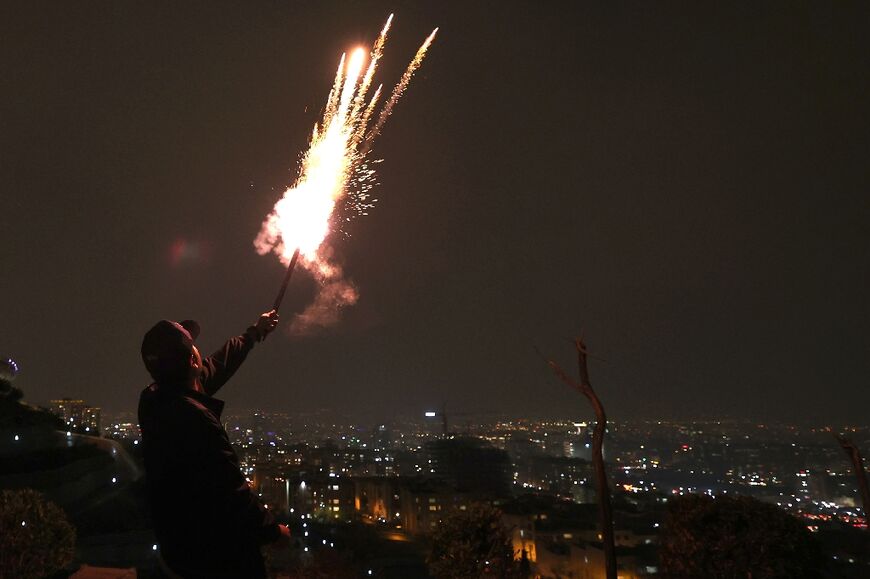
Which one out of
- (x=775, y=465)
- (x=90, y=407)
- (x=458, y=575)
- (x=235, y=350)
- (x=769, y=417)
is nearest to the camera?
(x=235, y=350)

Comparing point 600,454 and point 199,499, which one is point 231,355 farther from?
point 600,454

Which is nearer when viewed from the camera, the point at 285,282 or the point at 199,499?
the point at 199,499

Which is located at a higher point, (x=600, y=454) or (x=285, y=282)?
(x=285, y=282)

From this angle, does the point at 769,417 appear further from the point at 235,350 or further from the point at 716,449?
the point at 235,350

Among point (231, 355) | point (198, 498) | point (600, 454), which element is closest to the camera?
point (198, 498)

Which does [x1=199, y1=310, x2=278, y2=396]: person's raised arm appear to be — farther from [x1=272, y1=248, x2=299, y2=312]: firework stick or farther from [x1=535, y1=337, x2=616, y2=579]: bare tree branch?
[x1=535, y1=337, x2=616, y2=579]: bare tree branch

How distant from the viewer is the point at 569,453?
4021 inches

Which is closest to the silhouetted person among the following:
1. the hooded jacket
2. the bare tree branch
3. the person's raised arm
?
the hooded jacket

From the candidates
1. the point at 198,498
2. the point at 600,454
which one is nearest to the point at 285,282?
the point at 198,498

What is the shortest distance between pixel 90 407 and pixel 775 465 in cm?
8784

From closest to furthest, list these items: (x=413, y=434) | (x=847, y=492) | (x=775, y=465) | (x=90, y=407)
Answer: (x=847, y=492), (x=775, y=465), (x=90, y=407), (x=413, y=434)

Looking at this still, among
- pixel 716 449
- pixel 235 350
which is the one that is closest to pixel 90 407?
pixel 716 449

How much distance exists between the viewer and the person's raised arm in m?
3.40

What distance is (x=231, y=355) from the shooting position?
364 cm
